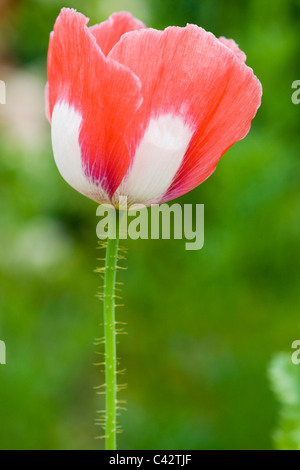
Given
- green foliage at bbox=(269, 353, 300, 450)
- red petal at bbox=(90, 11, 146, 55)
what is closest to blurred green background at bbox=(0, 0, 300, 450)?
green foliage at bbox=(269, 353, 300, 450)

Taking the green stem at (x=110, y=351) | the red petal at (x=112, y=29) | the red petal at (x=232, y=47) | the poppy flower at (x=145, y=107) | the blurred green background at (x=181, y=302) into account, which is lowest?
the green stem at (x=110, y=351)

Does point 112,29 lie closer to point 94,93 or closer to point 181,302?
point 94,93

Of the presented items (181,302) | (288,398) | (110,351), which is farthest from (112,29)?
(181,302)

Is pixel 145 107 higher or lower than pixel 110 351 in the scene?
higher

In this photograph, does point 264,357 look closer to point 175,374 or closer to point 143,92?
point 175,374

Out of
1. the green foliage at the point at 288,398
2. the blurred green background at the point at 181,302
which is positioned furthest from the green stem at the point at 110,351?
the blurred green background at the point at 181,302

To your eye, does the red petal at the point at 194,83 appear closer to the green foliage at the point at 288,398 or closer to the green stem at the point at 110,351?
the green stem at the point at 110,351
